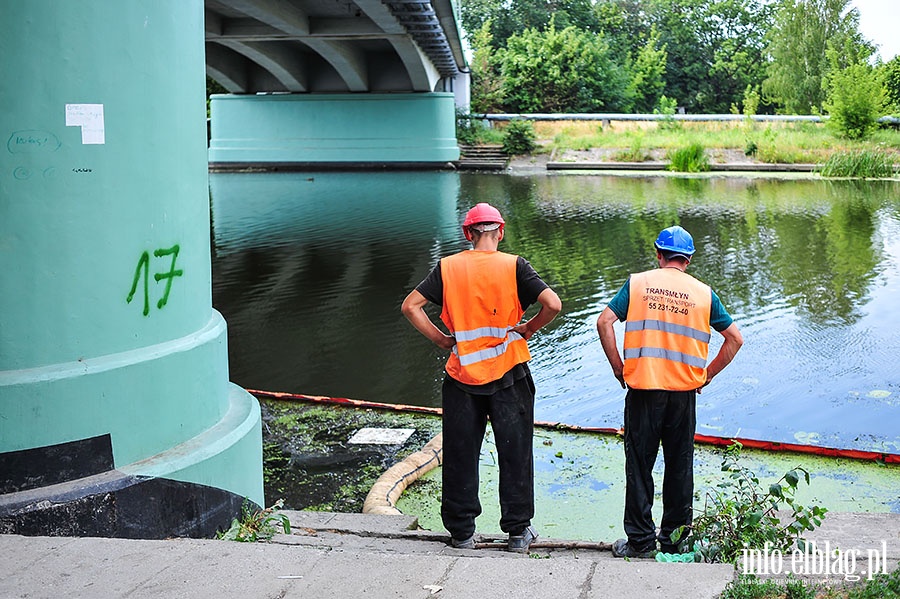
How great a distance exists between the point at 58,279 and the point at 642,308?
265cm

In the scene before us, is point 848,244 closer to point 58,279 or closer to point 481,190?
point 481,190

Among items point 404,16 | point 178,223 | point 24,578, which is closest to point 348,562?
point 24,578

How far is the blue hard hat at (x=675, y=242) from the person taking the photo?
4938 mm

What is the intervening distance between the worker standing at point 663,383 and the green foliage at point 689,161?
30076 millimetres

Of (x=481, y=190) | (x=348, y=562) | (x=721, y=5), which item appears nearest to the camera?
(x=348, y=562)

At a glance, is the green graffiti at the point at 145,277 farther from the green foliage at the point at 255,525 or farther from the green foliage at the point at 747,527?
the green foliage at the point at 747,527

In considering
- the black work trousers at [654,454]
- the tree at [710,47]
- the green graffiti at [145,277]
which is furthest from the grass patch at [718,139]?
the green graffiti at [145,277]

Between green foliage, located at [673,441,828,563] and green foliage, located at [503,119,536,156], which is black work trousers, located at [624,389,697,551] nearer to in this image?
green foliage, located at [673,441,828,563]

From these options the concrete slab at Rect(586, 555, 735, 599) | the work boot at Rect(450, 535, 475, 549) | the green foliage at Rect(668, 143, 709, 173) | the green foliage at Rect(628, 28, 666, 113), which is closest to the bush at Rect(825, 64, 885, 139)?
the green foliage at Rect(668, 143, 709, 173)

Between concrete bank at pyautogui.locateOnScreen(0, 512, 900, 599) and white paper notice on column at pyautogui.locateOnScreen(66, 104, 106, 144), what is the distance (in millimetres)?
1722

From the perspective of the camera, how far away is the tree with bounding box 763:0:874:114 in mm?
48656

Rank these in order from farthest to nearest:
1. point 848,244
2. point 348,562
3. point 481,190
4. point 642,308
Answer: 1. point 481,190
2. point 848,244
3. point 642,308
4. point 348,562

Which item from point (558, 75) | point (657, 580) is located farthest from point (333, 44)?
point (657, 580)

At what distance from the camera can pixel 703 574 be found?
3.45 meters
